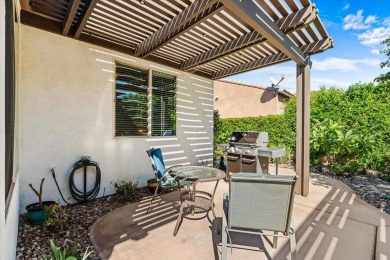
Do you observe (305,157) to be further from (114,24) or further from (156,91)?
(114,24)

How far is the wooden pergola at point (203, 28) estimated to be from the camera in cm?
335

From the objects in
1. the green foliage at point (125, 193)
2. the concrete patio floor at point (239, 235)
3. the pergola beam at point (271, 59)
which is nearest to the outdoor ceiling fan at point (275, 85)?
the pergola beam at point (271, 59)

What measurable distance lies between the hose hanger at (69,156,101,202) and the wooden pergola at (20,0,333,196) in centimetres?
245

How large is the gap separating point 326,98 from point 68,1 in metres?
7.93

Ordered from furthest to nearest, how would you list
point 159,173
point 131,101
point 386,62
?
point 386,62, point 131,101, point 159,173

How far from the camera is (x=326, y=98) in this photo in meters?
7.59

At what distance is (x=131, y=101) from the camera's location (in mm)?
5273

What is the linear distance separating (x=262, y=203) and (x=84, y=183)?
357 centimetres

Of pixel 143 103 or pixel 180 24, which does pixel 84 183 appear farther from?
pixel 180 24

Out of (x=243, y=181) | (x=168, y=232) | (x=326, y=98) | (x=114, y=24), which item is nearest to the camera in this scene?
(x=243, y=181)

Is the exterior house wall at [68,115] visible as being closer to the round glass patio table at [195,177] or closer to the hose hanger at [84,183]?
the hose hanger at [84,183]

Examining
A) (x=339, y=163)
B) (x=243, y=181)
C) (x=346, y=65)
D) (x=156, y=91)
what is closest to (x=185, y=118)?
(x=156, y=91)

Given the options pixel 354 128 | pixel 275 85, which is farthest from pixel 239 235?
pixel 275 85

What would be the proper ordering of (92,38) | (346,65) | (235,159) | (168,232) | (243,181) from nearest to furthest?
(243,181) → (168,232) → (92,38) → (235,159) → (346,65)
